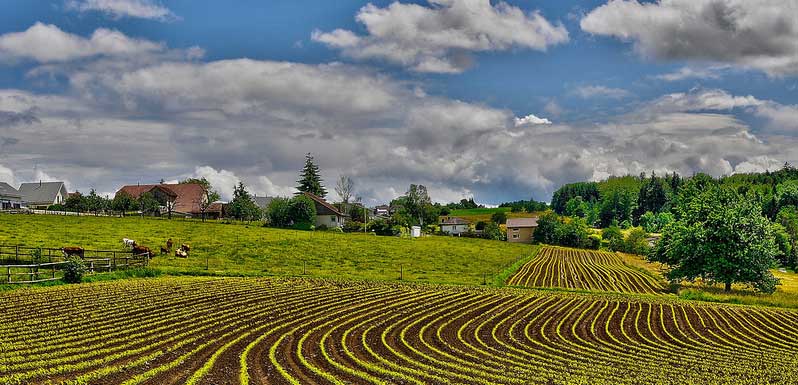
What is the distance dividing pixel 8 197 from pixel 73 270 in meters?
→ 83.7

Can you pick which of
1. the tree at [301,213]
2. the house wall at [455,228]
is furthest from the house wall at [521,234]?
the tree at [301,213]

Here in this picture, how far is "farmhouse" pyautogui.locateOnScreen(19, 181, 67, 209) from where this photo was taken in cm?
12250

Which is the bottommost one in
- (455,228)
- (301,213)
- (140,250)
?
(140,250)

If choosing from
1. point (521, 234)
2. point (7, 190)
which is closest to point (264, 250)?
point (7, 190)

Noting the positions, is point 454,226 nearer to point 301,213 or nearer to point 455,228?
point 455,228

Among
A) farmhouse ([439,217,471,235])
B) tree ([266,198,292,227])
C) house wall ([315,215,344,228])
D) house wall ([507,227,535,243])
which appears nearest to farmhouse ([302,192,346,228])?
house wall ([315,215,344,228])

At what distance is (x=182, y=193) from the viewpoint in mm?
122500

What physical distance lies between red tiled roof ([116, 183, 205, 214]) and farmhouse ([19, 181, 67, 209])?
1299 cm

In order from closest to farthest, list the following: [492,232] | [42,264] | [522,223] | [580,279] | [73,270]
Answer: [42,264], [73,270], [580,279], [492,232], [522,223]

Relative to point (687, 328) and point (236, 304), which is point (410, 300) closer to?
point (236, 304)

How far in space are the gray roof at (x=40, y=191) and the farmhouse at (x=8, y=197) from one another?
9.99m

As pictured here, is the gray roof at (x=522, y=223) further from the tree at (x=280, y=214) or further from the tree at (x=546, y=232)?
the tree at (x=280, y=214)

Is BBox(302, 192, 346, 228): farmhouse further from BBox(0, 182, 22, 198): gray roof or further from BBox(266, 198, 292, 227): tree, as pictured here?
BBox(0, 182, 22, 198): gray roof

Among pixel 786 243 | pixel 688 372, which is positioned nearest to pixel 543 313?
pixel 688 372
